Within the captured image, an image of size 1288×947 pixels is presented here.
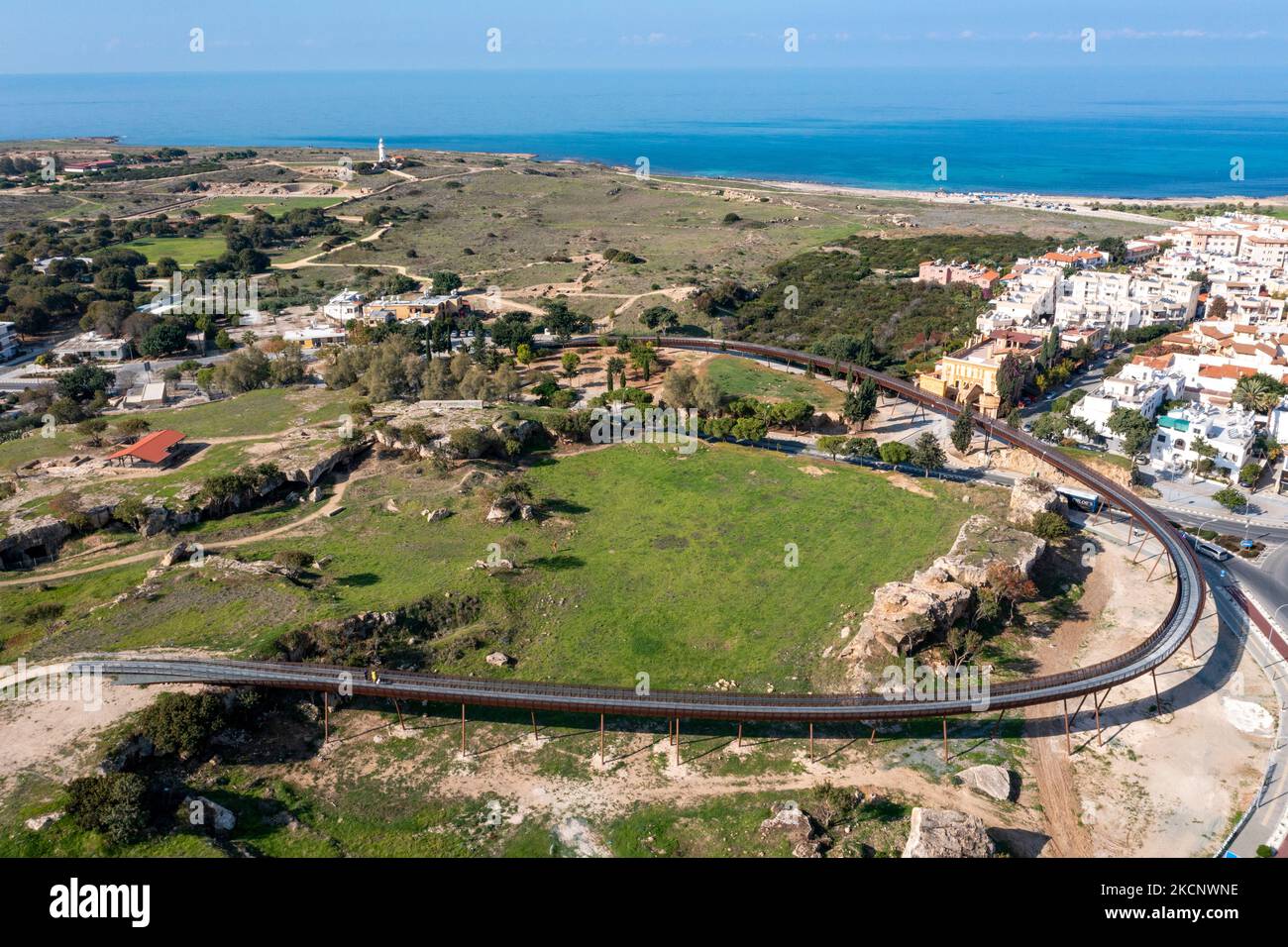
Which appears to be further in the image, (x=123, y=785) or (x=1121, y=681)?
(x=1121, y=681)

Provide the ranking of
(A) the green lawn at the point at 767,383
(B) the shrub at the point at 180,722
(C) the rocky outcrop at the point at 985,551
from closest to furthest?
(B) the shrub at the point at 180,722 < (C) the rocky outcrop at the point at 985,551 < (A) the green lawn at the point at 767,383

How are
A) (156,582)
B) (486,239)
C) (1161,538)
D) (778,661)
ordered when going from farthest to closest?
(486,239) → (1161,538) → (156,582) → (778,661)

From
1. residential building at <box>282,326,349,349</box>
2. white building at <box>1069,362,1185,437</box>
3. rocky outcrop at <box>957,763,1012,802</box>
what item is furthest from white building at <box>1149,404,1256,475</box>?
residential building at <box>282,326,349,349</box>

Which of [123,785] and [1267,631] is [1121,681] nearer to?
[1267,631]

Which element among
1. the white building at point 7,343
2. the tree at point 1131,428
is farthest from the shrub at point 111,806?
the white building at point 7,343

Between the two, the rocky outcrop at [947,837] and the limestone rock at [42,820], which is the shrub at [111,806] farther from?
the rocky outcrop at [947,837]
